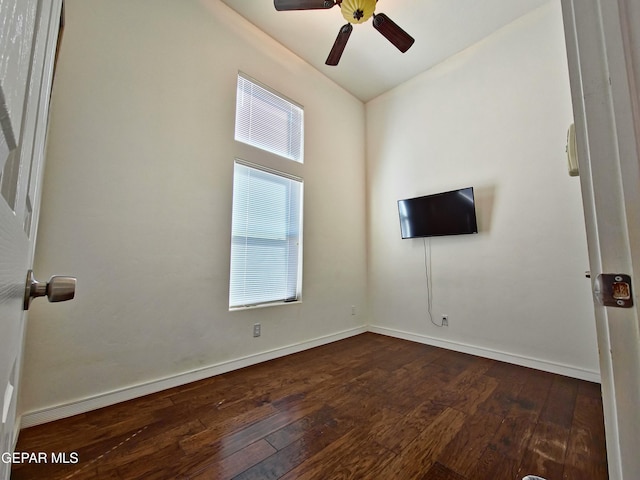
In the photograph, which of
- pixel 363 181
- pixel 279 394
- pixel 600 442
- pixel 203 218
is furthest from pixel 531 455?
pixel 363 181

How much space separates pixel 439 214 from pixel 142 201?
3.05 metres

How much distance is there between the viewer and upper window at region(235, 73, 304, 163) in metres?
2.88

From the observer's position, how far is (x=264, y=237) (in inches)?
117

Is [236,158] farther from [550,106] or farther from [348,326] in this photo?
[550,106]

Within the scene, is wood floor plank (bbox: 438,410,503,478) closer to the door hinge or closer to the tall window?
the door hinge

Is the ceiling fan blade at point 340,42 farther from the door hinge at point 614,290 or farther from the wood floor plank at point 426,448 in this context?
the wood floor plank at point 426,448

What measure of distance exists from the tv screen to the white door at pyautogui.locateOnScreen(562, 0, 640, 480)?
2839mm

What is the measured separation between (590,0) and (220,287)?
2645mm

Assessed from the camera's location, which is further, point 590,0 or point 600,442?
point 600,442

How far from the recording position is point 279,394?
2.11 meters

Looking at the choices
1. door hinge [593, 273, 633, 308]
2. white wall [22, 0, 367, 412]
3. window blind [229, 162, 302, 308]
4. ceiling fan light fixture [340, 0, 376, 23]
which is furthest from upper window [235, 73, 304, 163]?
door hinge [593, 273, 633, 308]

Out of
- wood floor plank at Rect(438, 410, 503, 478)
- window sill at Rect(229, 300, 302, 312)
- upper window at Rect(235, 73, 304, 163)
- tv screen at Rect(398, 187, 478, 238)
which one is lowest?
wood floor plank at Rect(438, 410, 503, 478)

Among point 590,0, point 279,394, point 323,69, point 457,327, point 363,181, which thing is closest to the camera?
point 590,0

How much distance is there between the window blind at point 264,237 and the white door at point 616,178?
8.53ft
